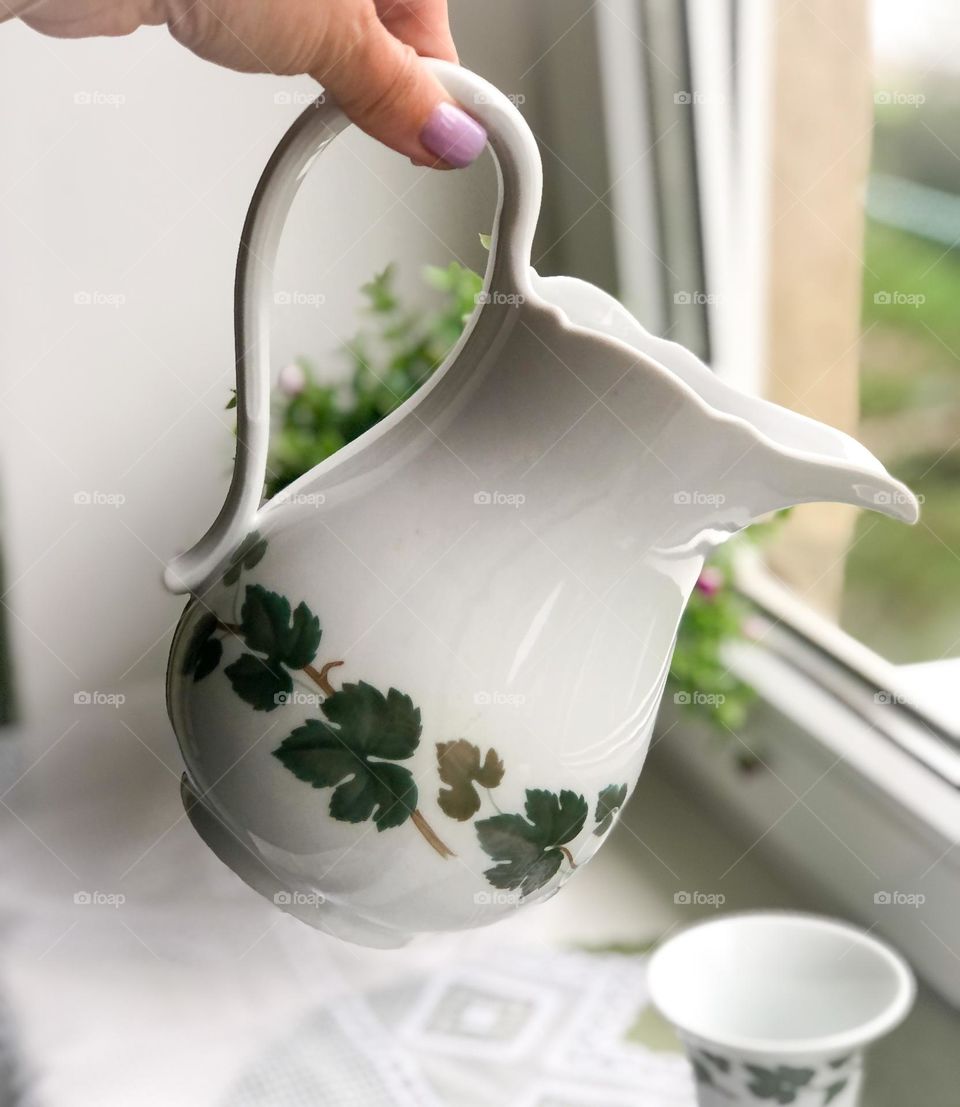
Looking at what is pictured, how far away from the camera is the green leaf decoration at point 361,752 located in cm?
22

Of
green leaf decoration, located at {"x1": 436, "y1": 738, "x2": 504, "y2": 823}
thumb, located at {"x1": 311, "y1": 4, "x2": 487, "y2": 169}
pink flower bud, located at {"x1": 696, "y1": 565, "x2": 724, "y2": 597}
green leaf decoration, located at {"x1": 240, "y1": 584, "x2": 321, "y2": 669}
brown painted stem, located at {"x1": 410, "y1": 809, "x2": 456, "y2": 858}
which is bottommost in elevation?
pink flower bud, located at {"x1": 696, "y1": 565, "x2": 724, "y2": 597}

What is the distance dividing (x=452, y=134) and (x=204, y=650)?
11cm

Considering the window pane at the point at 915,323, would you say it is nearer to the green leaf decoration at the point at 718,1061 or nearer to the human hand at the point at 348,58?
the green leaf decoration at the point at 718,1061

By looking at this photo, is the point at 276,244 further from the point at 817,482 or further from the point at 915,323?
the point at 915,323

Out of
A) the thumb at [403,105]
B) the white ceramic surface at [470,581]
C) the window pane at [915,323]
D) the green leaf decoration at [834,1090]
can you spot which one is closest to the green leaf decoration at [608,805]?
the white ceramic surface at [470,581]

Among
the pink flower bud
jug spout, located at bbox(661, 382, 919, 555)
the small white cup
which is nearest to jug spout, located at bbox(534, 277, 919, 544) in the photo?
jug spout, located at bbox(661, 382, 919, 555)

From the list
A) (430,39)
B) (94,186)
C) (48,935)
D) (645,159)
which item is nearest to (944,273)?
(645,159)

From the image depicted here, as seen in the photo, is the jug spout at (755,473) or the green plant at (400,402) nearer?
the jug spout at (755,473)

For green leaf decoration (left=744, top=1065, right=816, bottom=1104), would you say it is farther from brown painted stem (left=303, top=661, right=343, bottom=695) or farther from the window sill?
brown painted stem (left=303, top=661, right=343, bottom=695)

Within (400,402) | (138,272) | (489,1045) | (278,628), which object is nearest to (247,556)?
(278,628)

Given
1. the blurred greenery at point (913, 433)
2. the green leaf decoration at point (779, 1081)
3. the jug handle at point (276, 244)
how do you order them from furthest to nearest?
the blurred greenery at point (913, 433)
the green leaf decoration at point (779, 1081)
the jug handle at point (276, 244)

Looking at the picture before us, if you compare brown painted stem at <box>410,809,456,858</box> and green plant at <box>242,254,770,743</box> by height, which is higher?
brown painted stem at <box>410,809,456,858</box>

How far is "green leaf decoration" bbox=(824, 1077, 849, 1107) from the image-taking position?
423mm

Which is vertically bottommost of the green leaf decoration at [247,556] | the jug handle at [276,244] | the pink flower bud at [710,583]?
the pink flower bud at [710,583]
